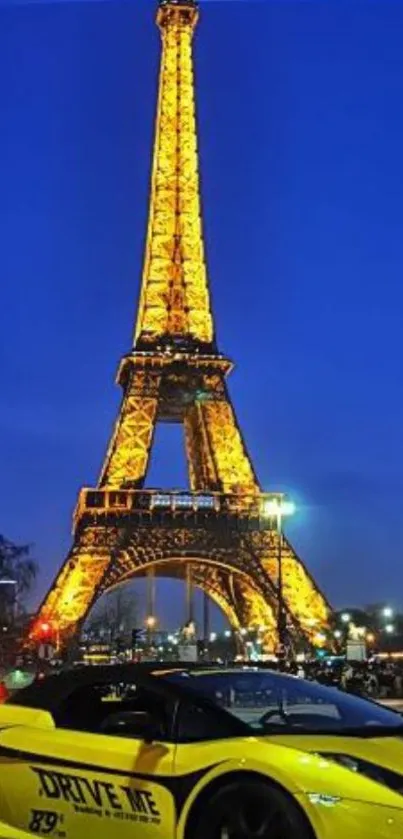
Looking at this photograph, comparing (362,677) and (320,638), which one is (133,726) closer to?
(362,677)

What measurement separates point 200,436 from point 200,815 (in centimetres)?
5786

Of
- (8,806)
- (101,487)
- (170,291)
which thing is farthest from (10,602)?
(8,806)

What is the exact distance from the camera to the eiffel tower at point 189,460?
55938 millimetres

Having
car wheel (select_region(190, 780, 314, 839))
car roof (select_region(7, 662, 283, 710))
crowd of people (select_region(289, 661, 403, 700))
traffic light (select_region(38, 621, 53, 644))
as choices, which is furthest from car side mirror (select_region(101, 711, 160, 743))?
traffic light (select_region(38, 621, 53, 644))

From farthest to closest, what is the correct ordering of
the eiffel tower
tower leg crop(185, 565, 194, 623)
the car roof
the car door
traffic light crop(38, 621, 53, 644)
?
tower leg crop(185, 565, 194, 623), the eiffel tower, traffic light crop(38, 621, 53, 644), the car roof, the car door

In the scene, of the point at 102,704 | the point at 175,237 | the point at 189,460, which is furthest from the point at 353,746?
the point at 189,460

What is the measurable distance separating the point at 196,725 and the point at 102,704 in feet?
2.92

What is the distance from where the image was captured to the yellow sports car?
5.02 m

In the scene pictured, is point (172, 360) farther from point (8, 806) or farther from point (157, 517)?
point (8, 806)

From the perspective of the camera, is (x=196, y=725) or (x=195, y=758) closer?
(x=195, y=758)

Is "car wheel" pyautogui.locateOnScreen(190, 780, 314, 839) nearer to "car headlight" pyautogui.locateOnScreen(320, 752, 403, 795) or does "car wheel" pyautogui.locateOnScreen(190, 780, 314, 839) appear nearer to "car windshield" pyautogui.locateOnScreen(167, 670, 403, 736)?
"car headlight" pyautogui.locateOnScreen(320, 752, 403, 795)

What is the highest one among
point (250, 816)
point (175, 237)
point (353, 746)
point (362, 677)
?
point (175, 237)

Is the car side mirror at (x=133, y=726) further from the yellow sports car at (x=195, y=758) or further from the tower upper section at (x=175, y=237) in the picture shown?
the tower upper section at (x=175, y=237)

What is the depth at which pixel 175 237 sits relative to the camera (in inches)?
2507
